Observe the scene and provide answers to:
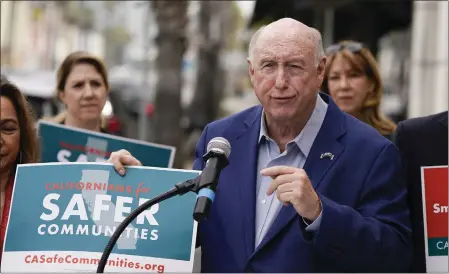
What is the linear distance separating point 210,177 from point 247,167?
0.65 m

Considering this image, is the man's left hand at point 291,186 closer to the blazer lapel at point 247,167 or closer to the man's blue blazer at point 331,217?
the man's blue blazer at point 331,217

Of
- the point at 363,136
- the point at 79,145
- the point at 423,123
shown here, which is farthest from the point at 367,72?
the point at 363,136

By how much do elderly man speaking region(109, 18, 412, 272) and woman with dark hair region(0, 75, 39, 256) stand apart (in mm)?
1130

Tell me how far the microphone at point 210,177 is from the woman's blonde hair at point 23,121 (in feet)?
4.99

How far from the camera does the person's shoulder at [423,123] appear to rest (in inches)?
160

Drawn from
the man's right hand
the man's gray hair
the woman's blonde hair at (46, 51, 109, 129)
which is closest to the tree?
the woman's blonde hair at (46, 51, 109, 129)

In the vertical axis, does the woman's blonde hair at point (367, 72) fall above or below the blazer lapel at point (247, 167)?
above

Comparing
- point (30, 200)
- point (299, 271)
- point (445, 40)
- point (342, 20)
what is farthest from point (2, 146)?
point (342, 20)

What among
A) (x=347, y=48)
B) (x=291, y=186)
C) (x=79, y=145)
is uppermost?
(x=347, y=48)

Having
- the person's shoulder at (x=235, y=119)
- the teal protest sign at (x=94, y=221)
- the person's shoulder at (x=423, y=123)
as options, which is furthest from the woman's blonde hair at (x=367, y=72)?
the teal protest sign at (x=94, y=221)

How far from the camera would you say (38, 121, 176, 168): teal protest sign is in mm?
5410

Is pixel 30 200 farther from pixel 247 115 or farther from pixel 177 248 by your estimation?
pixel 247 115

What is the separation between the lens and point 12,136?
4340mm

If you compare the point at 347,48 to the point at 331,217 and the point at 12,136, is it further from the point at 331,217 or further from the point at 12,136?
the point at 331,217
